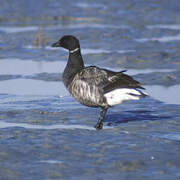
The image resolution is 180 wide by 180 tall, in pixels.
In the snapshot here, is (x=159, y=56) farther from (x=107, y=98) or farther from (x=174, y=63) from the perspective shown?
(x=107, y=98)

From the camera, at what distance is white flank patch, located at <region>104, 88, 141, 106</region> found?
33.3ft

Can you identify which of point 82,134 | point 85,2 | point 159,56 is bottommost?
point 85,2

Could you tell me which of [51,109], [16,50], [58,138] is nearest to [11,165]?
[58,138]

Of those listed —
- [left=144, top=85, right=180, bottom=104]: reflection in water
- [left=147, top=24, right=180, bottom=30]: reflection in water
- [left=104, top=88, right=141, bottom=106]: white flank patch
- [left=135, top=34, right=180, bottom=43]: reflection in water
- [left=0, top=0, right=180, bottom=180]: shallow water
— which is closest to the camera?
[left=0, top=0, right=180, bottom=180]: shallow water

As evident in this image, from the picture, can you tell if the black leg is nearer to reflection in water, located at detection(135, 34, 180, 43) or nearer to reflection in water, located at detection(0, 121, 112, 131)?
reflection in water, located at detection(0, 121, 112, 131)

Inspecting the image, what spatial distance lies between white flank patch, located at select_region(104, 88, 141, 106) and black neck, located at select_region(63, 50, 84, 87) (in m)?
0.80

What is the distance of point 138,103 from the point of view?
1249 cm

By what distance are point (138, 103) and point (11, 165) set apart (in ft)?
15.5

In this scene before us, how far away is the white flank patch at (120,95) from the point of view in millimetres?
10141

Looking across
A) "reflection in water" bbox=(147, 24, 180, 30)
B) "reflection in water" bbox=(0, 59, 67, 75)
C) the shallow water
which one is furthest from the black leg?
"reflection in water" bbox=(147, 24, 180, 30)

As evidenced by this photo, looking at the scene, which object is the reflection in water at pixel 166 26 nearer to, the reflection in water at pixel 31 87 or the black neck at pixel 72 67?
the reflection in water at pixel 31 87

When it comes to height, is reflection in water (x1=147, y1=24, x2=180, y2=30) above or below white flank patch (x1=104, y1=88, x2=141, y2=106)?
below

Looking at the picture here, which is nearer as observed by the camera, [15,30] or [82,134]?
[82,134]

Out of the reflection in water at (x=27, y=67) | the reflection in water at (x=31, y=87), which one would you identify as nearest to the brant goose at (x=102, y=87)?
the reflection in water at (x=31, y=87)
